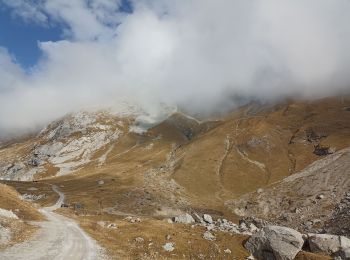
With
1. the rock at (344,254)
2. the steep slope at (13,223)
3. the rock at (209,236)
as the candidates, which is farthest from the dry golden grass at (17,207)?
the rock at (344,254)

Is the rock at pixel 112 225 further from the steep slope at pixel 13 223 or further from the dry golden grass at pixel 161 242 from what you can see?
the steep slope at pixel 13 223

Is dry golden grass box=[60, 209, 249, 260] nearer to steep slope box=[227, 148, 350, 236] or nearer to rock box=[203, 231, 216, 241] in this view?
rock box=[203, 231, 216, 241]

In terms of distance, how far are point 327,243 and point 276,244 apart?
612 cm

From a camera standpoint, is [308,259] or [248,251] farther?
[248,251]

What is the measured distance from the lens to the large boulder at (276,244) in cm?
4941

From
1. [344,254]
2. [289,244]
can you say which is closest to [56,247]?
[289,244]

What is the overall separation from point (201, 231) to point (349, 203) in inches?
3782

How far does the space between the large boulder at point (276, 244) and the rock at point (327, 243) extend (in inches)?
55.2

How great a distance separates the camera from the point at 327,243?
5047 centimetres

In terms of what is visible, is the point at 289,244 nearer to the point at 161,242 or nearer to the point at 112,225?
the point at 161,242

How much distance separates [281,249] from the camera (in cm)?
4969

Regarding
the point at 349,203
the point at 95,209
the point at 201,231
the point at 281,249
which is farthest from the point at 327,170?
the point at 281,249

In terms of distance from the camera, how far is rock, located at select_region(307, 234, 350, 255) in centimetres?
4966

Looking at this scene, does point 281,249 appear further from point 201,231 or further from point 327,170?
point 327,170
